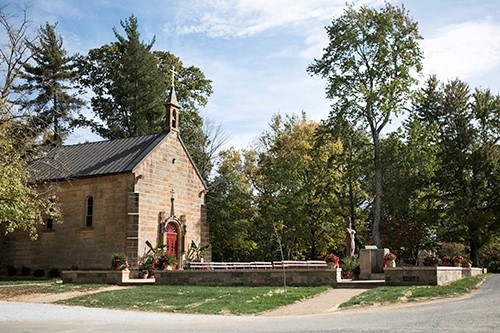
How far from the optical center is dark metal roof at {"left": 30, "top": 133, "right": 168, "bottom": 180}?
3005cm

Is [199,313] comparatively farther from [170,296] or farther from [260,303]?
[170,296]

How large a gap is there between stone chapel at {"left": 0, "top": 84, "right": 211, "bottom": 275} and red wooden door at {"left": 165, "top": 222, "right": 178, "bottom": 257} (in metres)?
0.06

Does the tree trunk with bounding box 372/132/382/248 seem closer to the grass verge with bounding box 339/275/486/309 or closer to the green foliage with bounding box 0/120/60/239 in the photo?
the grass verge with bounding box 339/275/486/309

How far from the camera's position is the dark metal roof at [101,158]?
30.0 metres

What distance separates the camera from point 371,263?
23.5 m

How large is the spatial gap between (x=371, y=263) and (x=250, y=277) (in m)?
5.95

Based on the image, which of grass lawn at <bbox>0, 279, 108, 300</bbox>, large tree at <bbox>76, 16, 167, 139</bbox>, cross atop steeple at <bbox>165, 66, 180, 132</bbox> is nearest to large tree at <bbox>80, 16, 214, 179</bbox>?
large tree at <bbox>76, 16, 167, 139</bbox>

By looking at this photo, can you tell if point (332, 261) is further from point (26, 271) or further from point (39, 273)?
point (26, 271)

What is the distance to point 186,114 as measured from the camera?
148ft

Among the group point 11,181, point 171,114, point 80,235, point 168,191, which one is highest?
point 171,114

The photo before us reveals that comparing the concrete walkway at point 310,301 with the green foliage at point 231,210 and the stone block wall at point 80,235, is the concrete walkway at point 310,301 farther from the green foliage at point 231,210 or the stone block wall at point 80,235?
the green foliage at point 231,210

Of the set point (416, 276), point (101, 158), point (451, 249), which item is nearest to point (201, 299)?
point (416, 276)

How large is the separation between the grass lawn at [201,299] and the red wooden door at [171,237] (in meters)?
9.32

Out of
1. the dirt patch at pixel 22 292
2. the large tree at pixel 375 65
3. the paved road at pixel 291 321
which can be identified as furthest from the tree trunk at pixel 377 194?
the dirt patch at pixel 22 292
